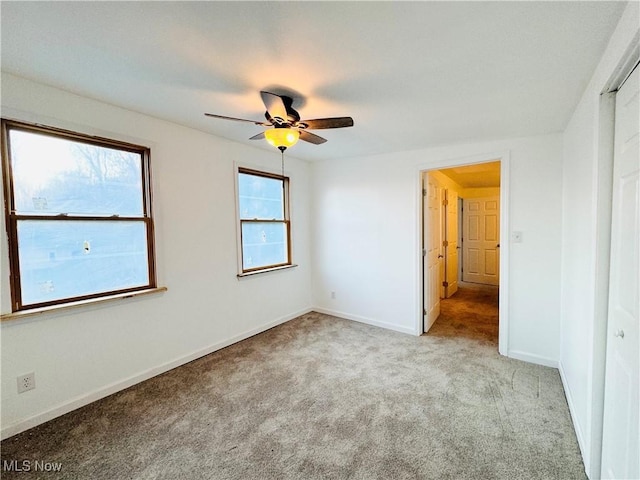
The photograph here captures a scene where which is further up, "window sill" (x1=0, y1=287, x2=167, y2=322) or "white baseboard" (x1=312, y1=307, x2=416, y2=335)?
"window sill" (x1=0, y1=287, x2=167, y2=322)

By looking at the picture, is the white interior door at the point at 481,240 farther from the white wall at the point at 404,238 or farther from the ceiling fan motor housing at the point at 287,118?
the ceiling fan motor housing at the point at 287,118

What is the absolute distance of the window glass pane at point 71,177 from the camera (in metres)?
1.96

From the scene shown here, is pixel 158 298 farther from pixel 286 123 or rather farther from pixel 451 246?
pixel 451 246

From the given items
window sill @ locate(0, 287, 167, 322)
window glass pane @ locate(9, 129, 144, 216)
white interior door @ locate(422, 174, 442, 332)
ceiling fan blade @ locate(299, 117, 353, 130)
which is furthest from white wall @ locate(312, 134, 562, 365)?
window glass pane @ locate(9, 129, 144, 216)

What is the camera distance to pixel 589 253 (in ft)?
5.42

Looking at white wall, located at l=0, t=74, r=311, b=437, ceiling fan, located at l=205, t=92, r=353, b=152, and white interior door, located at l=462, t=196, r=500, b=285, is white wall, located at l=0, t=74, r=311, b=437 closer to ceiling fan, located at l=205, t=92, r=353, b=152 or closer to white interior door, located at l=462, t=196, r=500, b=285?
ceiling fan, located at l=205, t=92, r=353, b=152

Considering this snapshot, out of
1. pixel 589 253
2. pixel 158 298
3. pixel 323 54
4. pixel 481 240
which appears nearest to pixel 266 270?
pixel 158 298

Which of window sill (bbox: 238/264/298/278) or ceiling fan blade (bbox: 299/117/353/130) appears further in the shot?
window sill (bbox: 238/264/298/278)

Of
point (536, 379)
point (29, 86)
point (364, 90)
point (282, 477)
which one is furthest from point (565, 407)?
point (29, 86)

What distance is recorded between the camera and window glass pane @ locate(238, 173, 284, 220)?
3525mm

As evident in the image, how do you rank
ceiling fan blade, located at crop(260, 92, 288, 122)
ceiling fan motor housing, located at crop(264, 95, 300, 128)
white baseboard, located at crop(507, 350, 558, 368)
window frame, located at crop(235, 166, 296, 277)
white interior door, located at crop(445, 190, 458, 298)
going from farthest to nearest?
white interior door, located at crop(445, 190, 458, 298), window frame, located at crop(235, 166, 296, 277), white baseboard, located at crop(507, 350, 558, 368), ceiling fan motor housing, located at crop(264, 95, 300, 128), ceiling fan blade, located at crop(260, 92, 288, 122)

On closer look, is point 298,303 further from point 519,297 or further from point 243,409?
point 519,297

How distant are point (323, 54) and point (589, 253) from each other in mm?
1951

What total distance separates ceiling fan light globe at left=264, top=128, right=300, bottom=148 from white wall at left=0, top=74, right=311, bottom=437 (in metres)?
1.27
